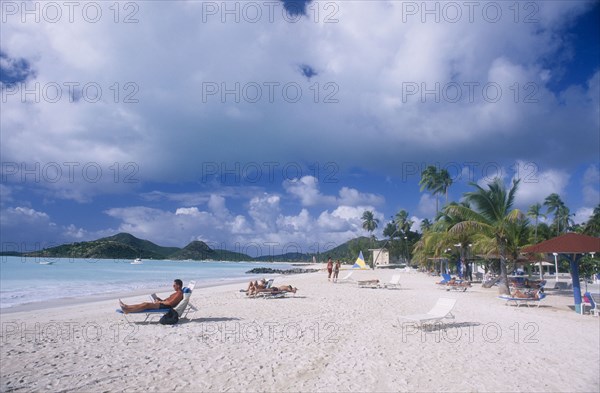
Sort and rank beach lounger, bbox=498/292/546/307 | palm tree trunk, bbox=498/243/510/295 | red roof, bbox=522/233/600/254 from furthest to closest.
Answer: palm tree trunk, bbox=498/243/510/295
beach lounger, bbox=498/292/546/307
red roof, bbox=522/233/600/254

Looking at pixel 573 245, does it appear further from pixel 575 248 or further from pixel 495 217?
pixel 495 217

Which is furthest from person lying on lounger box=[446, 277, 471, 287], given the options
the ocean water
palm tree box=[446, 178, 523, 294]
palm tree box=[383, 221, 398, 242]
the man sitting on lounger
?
palm tree box=[383, 221, 398, 242]

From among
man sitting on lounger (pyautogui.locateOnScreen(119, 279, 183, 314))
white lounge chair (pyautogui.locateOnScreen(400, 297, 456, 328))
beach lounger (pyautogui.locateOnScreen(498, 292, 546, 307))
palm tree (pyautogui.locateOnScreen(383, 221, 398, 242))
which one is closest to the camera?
white lounge chair (pyautogui.locateOnScreen(400, 297, 456, 328))

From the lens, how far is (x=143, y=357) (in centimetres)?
610

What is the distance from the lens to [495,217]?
16359 mm

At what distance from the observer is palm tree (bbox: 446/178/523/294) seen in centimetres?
1590

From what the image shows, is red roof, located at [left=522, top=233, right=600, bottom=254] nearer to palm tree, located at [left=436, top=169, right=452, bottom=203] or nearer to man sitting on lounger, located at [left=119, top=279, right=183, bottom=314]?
man sitting on lounger, located at [left=119, top=279, right=183, bottom=314]

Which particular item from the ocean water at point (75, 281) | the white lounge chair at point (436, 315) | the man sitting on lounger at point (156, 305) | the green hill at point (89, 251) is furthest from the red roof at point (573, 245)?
the green hill at point (89, 251)

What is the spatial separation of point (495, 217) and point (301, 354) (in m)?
13.1

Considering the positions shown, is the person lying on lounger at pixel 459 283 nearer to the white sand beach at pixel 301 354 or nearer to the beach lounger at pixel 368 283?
the beach lounger at pixel 368 283

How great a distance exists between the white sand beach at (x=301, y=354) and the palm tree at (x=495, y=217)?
18.9ft

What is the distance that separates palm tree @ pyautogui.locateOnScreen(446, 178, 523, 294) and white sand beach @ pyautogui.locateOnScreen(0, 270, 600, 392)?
5.76 m

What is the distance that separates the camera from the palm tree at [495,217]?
15.9 metres

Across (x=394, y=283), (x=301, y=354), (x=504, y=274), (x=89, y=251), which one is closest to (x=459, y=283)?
(x=504, y=274)
